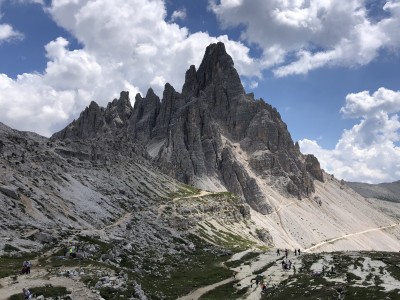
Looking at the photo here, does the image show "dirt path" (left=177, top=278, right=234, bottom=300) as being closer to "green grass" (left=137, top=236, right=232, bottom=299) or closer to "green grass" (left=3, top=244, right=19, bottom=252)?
"green grass" (left=137, top=236, right=232, bottom=299)

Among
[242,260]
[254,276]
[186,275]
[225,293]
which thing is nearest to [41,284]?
[225,293]

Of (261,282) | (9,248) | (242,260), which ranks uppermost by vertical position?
(9,248)

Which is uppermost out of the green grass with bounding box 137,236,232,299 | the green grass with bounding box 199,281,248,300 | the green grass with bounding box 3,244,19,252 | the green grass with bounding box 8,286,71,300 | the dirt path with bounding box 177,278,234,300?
the green grass with bounding box 3,244,19,252

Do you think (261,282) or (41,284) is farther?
(261,282)

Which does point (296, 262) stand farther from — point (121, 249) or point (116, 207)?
point (116, 207)

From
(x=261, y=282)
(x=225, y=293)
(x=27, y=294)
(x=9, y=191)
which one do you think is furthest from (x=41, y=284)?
(x=9, y=191)

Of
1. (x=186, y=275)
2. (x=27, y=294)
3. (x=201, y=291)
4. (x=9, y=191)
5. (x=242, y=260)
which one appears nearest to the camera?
(x=27, y=294)

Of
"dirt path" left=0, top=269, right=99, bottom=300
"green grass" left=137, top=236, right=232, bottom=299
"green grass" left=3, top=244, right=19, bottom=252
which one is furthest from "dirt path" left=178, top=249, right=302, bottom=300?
"green grass" left=3, top=244, right=19, bottom=252

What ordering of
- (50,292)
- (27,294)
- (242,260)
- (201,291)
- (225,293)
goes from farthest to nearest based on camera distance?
(242,260)
(201,291)
(225,293)
(50,292)
(27,294)

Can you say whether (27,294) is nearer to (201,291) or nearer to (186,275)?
(201,291)

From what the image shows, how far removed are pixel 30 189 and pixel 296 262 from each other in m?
66.5

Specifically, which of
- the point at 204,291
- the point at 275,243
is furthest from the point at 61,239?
the point at 275,243

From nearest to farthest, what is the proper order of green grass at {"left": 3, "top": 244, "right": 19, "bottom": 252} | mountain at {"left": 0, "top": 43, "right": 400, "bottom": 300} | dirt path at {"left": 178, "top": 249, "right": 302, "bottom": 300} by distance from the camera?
mountain at {"left": 0, "top": 43, "right": 400, "bottom": 300}
green grass at {"left": 3, "top": 244, "right": 19, "bottom": 252}
dirt path at {"left": 178, "top": 249, "right": 302, "bottom": 300}

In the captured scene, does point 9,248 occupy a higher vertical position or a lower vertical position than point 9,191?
lower
